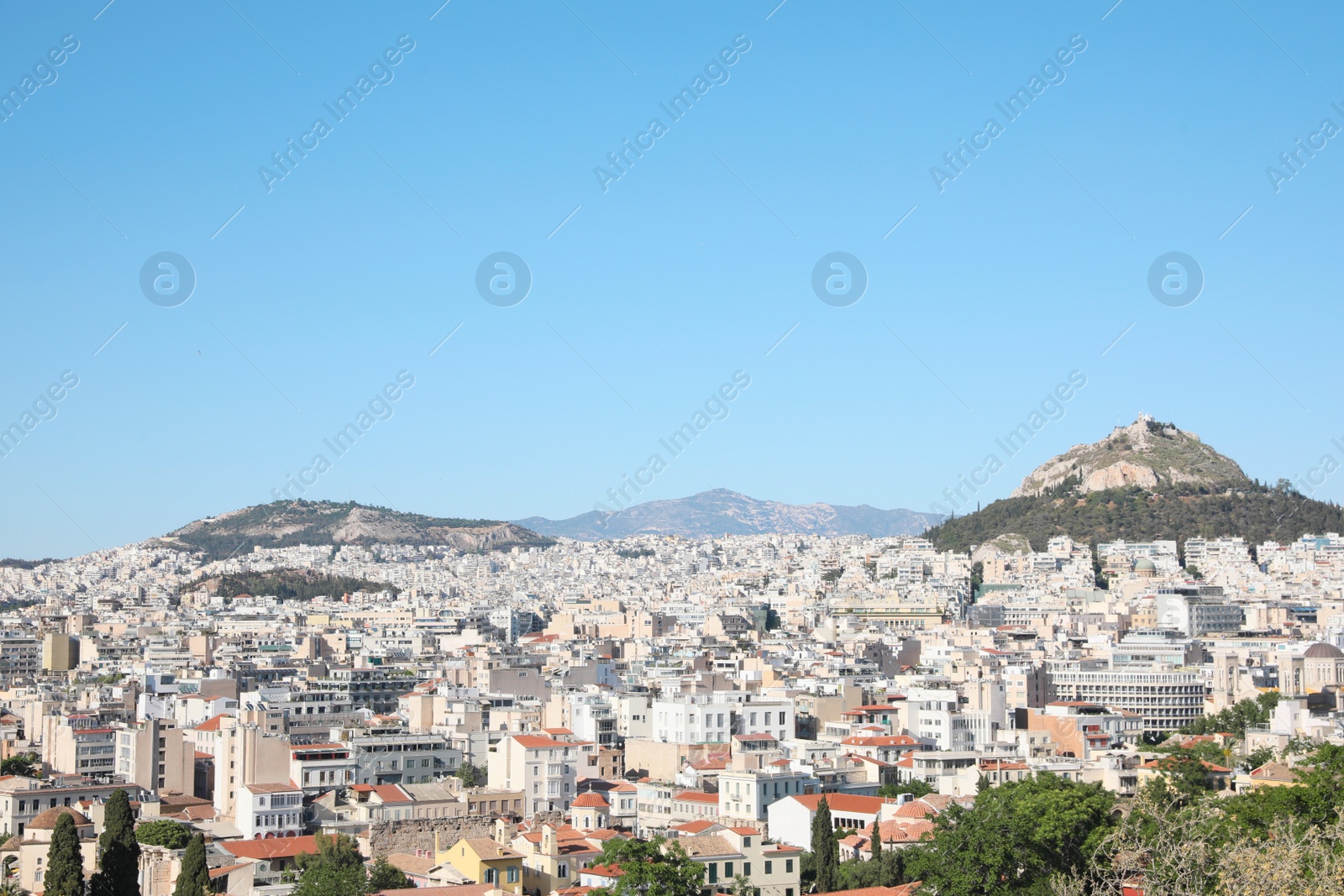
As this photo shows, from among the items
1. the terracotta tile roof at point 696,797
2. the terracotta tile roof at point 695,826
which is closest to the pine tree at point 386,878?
the terracotta tile roof at point 695,826

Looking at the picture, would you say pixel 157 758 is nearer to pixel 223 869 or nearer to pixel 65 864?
pixel 223 869

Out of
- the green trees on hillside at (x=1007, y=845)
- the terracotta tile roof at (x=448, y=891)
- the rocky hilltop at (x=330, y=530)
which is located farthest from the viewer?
the rocky hilltop at (x=330, y=530)

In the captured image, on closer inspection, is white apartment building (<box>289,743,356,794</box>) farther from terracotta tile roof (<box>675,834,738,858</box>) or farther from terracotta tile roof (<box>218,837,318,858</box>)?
terracotta tile roof (<box>675,834,738,858</box>)

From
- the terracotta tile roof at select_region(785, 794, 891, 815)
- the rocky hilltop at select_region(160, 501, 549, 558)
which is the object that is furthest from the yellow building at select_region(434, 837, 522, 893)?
the rocky hilltop at select_region(160, 501, 549, 558)

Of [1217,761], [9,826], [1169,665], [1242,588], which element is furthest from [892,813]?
[1242,588]

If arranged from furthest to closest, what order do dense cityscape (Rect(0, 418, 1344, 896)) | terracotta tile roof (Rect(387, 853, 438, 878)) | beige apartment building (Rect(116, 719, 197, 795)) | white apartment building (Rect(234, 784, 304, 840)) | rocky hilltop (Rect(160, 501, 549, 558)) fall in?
rocky hilltop (Rect(160, 501, 549, 558))
beige apartment building (Rect(116, 719, 197, 795))
white apartment building (Rect(234, 784, 304, 840))
terracotta tile roof (Rect(387, 853, 438, 878))
dense cityscape (Rect(0, 418, 1344, 896))

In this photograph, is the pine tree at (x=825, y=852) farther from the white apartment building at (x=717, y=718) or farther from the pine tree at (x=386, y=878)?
the white apartment building at (x=717, y=718)

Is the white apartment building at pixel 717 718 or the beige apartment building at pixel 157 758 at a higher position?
the white apartment building at pixel 717 718

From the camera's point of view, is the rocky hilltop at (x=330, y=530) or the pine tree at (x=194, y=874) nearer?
the pine tree at (x=194, y=874)
